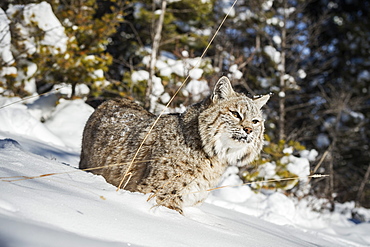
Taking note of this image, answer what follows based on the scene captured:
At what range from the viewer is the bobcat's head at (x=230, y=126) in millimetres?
3652

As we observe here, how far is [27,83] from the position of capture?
32.6ft

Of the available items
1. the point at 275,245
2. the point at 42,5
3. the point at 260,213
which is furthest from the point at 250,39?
the point at 275,245

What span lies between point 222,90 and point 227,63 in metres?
14.1

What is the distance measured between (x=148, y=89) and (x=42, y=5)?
3.25 meters

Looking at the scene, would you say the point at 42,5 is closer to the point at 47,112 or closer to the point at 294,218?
the point at 47,112

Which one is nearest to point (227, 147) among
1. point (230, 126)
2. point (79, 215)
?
point (230, 126)

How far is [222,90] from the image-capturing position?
388 cm

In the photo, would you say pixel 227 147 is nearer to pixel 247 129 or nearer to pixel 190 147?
pixel 247 129

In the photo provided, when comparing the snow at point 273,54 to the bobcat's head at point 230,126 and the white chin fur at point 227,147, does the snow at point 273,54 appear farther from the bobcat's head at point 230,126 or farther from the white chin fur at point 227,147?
the white chin fur at point 227,147

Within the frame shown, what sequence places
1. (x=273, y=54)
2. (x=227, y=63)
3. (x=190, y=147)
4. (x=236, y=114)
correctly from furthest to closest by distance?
(x=227, y=63)
(x=273, y=54)
(x=236, y=114)
(x=190, y=147)

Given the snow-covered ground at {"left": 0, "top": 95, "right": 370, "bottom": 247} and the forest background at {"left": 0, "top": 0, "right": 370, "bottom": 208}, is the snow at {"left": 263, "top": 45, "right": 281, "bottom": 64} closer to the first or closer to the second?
the forest background at {"left": 0, "top": 0, "right": 370, "bottom": 208}

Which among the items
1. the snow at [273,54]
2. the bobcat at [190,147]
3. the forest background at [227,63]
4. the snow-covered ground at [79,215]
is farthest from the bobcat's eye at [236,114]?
the snow at [273,54]

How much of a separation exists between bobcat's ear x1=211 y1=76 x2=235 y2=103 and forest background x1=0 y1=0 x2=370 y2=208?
0.10 m

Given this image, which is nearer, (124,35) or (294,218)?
(294,218)
